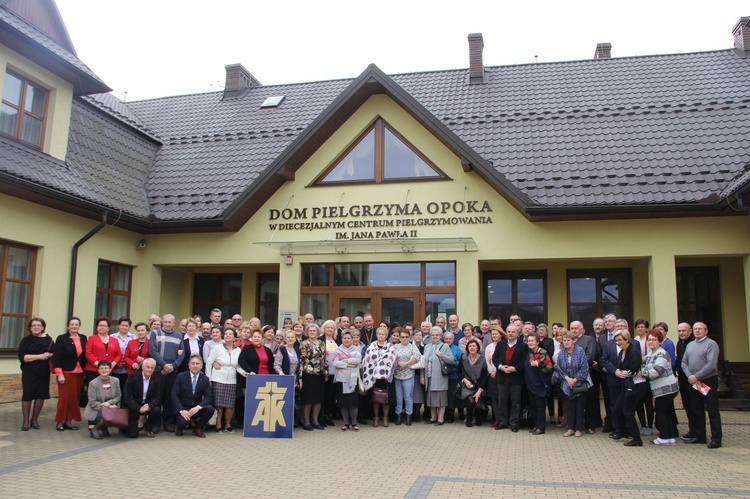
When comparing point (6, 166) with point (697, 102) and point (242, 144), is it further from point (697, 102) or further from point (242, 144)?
point (697, 102)

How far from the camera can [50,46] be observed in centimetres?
1286

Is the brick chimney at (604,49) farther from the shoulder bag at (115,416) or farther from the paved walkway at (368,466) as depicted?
the shoulder bag at (115,416)

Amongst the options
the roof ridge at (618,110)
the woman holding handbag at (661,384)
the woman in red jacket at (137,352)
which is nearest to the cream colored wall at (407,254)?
the roof ridge at (618,110)

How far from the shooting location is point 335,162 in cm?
1480

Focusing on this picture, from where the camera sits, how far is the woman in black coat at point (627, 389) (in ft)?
29.8

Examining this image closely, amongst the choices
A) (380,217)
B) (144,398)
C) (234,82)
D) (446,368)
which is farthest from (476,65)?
(144,398)

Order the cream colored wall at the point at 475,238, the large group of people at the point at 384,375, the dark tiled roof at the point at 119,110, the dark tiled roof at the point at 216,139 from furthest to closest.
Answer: the dark tiled roof at the point at 119,110 < the dark tiled roof at the point at 216,139 < the cream colored wall at the point at 475,238 < the large group of people at the point at 384,375

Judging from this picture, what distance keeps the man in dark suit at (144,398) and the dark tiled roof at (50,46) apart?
6815mm

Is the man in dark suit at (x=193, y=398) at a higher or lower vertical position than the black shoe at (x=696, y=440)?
higher

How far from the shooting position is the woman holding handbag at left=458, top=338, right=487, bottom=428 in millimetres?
10758

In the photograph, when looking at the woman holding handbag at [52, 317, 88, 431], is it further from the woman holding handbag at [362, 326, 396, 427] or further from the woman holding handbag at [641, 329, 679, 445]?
the woman holding handbag at [641, 329, 679, 445]

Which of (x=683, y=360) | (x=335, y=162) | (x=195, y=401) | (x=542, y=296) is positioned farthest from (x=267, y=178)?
(x=683, y=360)

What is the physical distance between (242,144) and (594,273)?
30.6 feet

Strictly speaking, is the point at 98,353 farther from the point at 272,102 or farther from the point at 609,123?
the point at 609,123
